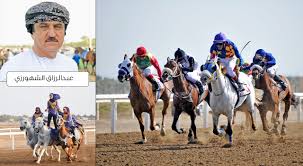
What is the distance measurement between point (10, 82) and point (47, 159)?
0.88 meters

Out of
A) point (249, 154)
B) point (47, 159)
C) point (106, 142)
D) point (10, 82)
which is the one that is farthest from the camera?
point (106, 142)

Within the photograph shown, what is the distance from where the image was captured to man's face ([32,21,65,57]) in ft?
20.7

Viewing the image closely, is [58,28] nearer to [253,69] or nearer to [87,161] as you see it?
[87,161]

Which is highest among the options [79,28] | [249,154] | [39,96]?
[79,28]

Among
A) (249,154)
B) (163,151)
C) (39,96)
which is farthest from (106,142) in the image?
(39,96)

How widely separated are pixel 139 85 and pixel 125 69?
0.40 metres

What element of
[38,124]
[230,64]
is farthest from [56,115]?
[230,64]

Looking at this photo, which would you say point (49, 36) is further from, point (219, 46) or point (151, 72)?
point (219, 46)

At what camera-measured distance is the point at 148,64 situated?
28.1 feet

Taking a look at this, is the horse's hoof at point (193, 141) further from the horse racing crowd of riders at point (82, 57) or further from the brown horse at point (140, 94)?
the horse racing crowd of riders at point (82, 57)

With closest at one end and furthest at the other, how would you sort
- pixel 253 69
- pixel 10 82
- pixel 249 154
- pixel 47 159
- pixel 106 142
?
pixel 10 82
pixel 47 159
pixel 249 154
pixel 106 142
pixel 253 69

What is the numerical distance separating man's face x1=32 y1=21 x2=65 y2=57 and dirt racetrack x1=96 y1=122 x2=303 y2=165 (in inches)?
55.5

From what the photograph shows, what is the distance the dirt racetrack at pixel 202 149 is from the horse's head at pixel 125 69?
820 millimetres

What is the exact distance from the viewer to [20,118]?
255 inches
